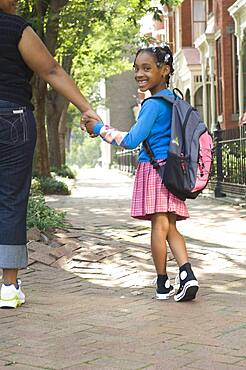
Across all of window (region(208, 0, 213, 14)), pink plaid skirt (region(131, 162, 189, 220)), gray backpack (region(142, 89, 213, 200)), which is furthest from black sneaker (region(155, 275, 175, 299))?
window (region(208, 0, 213, 14))

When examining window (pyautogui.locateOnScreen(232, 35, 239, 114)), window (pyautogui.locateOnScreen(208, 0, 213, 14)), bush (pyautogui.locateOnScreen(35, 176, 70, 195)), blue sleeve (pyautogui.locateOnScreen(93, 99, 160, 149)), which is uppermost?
window (pyautogui.locateOnScreen(208, 0, 213, 14))

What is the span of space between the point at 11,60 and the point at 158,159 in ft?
3.74

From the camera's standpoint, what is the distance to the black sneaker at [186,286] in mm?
5164

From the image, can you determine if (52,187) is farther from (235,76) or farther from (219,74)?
(219,74)

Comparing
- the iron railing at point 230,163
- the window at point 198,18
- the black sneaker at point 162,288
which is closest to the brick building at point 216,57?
the window at point 198,18

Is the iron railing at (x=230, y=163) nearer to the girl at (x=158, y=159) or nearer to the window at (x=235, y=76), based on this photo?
the window at (x=235, y=76)

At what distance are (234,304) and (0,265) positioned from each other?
4.95ft

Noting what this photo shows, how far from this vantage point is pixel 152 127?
5211mm

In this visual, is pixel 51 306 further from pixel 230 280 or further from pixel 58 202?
pixel 58 202

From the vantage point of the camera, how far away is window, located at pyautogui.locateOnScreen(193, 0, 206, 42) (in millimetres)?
34188

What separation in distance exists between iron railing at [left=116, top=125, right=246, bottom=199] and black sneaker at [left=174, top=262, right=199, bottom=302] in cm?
885

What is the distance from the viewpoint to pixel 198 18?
34.6 metres

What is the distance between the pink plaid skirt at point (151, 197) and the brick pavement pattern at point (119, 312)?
0.60 m

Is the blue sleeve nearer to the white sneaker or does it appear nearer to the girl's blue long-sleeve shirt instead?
the girl's blue long-sleeve shirt
